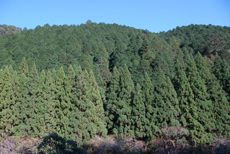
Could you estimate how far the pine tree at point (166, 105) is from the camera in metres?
19.2

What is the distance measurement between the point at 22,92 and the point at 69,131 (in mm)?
8640

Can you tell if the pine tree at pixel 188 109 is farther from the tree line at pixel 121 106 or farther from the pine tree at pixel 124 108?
the pine tree at pixel 124 108

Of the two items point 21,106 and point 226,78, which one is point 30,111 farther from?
point 226,78

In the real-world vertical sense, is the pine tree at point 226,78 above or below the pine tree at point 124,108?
above

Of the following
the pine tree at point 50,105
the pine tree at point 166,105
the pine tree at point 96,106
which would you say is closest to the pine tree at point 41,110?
the pine tree at point 50,105

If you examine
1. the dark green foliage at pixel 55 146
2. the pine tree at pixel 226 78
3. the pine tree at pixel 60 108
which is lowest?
→ the dark green foliage at pixel 55 146

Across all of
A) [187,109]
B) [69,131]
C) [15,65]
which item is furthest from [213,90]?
[15,65]

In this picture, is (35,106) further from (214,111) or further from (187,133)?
(214,111)

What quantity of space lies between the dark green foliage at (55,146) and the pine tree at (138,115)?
11601 mm

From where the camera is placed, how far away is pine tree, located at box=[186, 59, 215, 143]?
19078 millimetres

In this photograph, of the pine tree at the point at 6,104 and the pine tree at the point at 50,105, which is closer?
the pine tree at the point at 50,105

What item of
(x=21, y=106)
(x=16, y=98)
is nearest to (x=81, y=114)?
(x=21, y=106)

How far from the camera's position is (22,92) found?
2347 centimetres

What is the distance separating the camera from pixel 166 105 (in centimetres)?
1992
